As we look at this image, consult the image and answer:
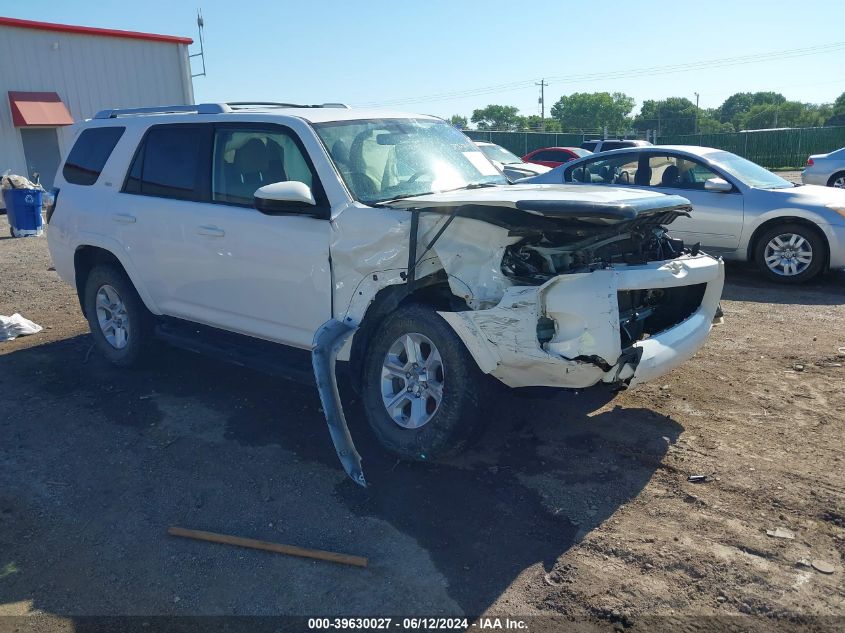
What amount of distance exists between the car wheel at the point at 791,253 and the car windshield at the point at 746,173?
67 cm

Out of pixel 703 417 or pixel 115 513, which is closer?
pixel 115 513

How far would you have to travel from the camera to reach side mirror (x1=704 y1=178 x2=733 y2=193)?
862 centimetres

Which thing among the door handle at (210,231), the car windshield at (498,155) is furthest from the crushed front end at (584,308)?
the car windshield at (498,155)

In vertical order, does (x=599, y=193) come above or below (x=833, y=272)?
above

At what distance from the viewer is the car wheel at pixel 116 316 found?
5945mm

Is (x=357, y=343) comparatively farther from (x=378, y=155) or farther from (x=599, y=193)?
(x=599, y=193)

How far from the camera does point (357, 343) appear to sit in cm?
443

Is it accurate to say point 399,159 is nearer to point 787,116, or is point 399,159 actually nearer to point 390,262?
point 390,262

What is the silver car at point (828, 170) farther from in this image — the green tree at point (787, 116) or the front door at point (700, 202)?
the green tree at point (787, 116)

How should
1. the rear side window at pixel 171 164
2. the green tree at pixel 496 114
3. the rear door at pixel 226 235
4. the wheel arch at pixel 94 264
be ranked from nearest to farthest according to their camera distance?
1. the rear door at pixel 226 235
2. the rear side window at pixel 171 164
3. the wheel arch at pixel 94 264
4. the green tree at pixel 496 114

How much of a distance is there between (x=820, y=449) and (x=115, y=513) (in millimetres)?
3965

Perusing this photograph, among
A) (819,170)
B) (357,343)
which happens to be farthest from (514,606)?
(819,170)

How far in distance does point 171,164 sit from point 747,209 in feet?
21.3

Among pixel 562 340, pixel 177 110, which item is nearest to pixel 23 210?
pixel 177 110
